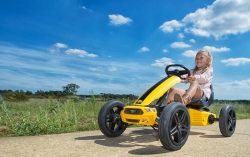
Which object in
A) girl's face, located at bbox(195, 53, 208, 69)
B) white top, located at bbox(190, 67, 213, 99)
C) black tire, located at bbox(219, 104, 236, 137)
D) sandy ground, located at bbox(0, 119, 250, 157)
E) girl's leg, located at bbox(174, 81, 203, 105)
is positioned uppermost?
girl's face, located at bbox(195, 53, 208, 69)

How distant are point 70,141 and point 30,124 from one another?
1.23 m

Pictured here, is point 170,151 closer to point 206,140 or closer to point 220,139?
point 206,140

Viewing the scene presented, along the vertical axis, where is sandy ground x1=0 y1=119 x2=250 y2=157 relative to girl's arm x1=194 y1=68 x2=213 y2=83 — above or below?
below

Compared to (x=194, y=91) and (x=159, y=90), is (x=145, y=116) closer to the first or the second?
(x=159, y=90)

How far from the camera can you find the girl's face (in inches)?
197

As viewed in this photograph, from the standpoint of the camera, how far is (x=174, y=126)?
3615 mm

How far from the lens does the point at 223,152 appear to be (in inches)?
140

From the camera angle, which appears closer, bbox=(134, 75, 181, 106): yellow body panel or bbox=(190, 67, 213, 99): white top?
bbox=(134, 75, 181, 106): yellow body panel

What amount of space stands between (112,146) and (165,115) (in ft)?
3.00

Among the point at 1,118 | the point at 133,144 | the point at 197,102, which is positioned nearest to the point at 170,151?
the point at 133,144

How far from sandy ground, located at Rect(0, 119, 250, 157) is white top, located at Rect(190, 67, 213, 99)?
0.91 m

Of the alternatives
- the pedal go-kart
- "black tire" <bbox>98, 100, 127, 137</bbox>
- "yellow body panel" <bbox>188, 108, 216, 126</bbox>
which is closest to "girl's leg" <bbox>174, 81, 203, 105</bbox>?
the pedal go-kart

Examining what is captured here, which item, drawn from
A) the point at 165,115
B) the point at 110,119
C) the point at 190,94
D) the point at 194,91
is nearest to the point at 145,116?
the point at 165,115

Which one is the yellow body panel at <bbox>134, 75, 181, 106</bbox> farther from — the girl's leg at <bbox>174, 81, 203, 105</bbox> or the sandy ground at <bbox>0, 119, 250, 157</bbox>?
the sandy ground at <bbox>0, 119, 250, 157</bbox>
